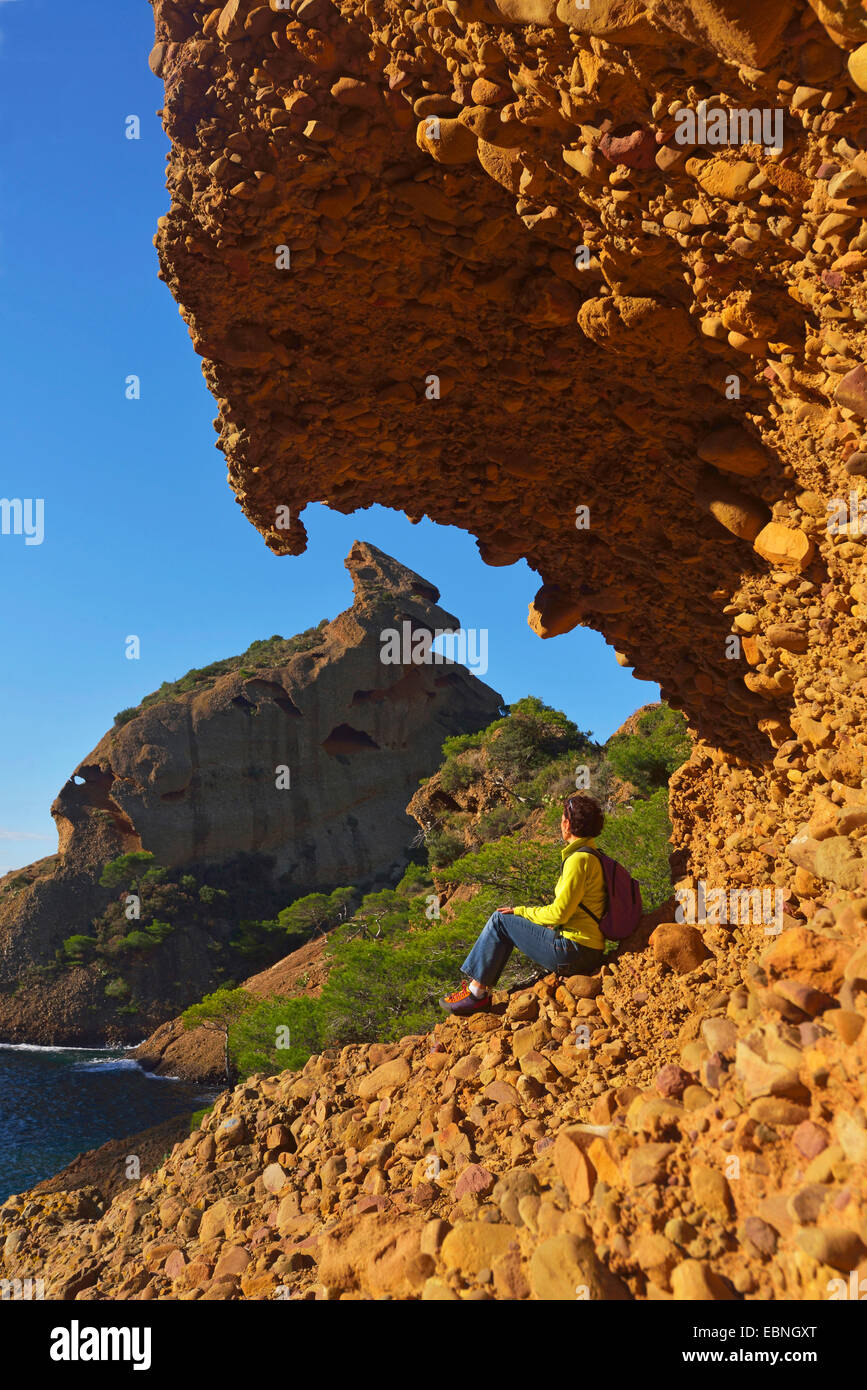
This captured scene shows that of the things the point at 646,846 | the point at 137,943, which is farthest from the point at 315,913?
the point at 646,846

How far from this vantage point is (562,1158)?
2.20m

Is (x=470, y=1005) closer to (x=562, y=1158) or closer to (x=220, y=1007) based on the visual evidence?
(x=562, y=1158)

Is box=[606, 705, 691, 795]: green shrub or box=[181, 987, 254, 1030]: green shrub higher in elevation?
box=[606, 705, 691, 795]: green shrub

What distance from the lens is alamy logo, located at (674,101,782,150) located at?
216cm

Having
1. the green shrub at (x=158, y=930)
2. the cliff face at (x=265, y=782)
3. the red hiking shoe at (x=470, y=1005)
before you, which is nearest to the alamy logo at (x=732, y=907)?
the red hiking shoe at (x=470, y=1005)

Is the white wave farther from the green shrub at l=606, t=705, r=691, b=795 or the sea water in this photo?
the green shrub at l=606, t=705, r=691, b=795

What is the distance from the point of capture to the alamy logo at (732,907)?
3633mm

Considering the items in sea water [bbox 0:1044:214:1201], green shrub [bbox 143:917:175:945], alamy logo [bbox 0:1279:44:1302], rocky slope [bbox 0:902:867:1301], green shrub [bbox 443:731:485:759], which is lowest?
sea water [bbox 0:1044:214:1201]

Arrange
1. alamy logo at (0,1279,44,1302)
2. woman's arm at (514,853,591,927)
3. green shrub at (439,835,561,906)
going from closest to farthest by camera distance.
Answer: woman's arm at (514,853,591,927)
alamy logo at (0,1279,44,1302)
green shrub at (439,835,561,906)

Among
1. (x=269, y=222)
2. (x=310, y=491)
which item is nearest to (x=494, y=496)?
(x=310, y=491)

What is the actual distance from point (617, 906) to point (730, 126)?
10.8 ft
